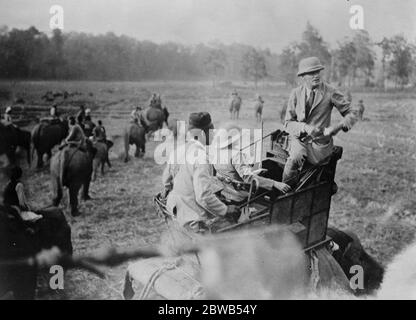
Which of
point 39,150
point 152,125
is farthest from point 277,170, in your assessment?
point 39,150

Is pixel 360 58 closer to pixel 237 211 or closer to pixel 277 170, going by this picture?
pixel 277 170

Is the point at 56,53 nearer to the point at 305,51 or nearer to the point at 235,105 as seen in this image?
the point at 235,105

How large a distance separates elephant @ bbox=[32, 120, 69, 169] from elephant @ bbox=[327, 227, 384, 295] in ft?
8.67

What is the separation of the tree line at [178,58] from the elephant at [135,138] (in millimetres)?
464

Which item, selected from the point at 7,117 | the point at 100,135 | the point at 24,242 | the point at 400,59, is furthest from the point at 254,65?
the point at 24,242

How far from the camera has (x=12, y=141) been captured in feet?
15.1

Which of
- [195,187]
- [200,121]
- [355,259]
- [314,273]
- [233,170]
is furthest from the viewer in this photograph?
[355,259]

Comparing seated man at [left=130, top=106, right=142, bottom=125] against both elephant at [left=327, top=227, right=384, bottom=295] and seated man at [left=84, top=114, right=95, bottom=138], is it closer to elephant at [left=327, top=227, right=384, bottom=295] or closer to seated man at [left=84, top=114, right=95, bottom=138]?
seated man at [left=84, top=114, right=95, bottom=138]

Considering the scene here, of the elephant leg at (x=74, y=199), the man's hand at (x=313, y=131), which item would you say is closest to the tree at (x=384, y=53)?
the man's hand at (x=313, y=131)

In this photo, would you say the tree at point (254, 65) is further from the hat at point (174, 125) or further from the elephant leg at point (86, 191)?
the elephant leg at point (86, 191)

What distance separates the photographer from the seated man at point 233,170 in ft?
14.0

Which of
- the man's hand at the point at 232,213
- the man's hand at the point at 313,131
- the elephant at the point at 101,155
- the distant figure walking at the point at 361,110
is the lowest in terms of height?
the man's hand at the point at 232,213

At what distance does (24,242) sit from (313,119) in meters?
2.73

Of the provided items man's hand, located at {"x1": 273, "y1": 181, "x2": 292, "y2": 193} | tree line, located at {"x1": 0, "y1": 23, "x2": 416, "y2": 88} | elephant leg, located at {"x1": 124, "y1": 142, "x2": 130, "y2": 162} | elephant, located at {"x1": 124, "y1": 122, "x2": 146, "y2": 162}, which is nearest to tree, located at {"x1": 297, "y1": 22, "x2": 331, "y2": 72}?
tree line, located at {"x1": 0, "y1": 23, "x2": 416, "y2": 88}
